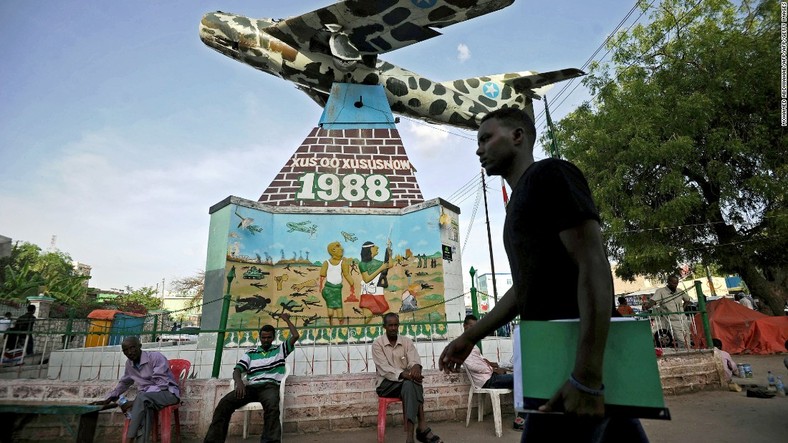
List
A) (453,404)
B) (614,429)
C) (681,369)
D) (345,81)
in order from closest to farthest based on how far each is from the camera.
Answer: (614,429)
(453,404)
(681,369)
(345,81)

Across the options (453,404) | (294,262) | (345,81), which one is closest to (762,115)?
(345,81)

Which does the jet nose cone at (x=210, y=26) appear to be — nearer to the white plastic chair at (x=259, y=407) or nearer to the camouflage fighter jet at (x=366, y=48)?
the camouflage fighter jet at (x=366, y=48)

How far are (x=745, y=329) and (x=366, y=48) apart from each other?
12188 millimetres

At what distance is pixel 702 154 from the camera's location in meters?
12.0

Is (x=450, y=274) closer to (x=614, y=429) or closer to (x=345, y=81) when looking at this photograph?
(x=345, y=81)

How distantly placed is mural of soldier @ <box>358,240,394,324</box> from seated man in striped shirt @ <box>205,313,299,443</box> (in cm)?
330

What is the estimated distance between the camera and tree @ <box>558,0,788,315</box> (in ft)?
36.6

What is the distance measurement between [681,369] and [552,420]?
6.23 metres

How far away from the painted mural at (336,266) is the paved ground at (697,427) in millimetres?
3057

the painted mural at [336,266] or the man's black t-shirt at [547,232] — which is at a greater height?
the painted mural at [336,266]

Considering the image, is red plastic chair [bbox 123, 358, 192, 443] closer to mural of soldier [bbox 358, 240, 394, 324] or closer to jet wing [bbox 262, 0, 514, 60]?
mural of soldier [bbox 358, 240, 394, 324]

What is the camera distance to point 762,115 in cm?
1141

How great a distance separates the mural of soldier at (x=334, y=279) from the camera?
794cm

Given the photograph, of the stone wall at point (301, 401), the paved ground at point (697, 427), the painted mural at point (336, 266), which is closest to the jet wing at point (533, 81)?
the painted mural at point (336, 266)
